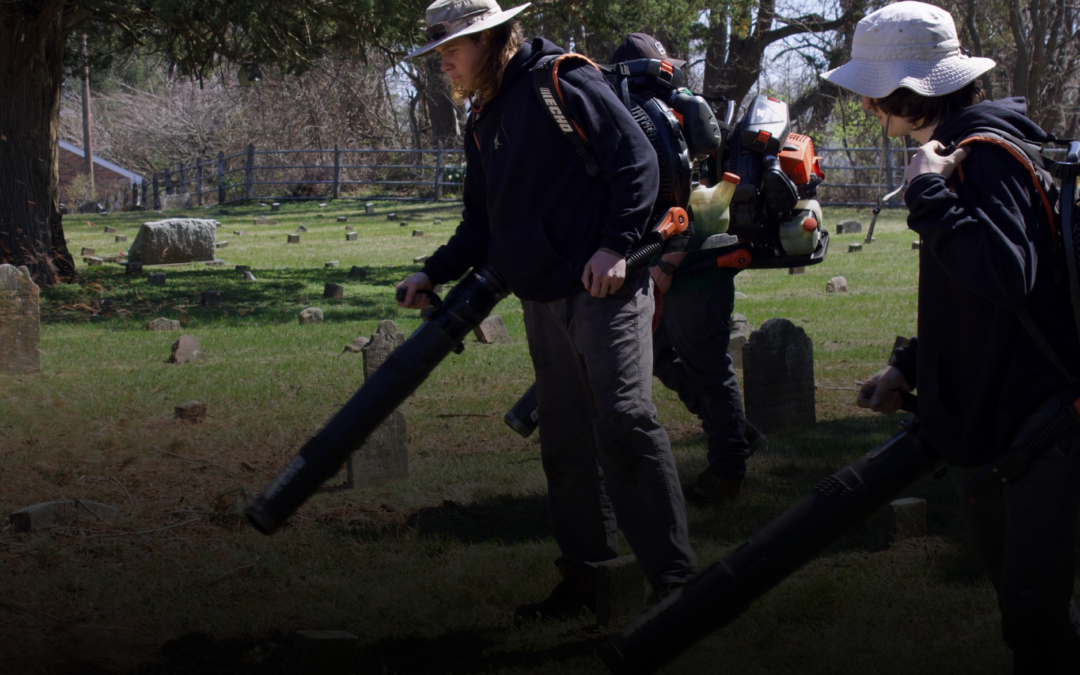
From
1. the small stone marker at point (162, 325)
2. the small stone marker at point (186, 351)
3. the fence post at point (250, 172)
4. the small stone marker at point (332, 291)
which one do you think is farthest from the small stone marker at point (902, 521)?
the fence post at point (250, 172)

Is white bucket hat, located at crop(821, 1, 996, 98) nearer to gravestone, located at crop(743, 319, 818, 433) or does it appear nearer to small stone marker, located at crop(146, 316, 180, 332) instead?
gravestone, located at crop(743, 319, 818, 433)

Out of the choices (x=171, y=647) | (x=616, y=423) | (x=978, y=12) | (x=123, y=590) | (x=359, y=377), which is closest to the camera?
(x=616, y=423)

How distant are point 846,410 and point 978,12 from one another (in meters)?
15.7

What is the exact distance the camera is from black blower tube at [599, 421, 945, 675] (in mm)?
2629

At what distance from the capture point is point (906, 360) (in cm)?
289

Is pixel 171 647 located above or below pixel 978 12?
below

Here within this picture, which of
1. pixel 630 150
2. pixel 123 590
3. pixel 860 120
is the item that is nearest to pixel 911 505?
pixel 630 150

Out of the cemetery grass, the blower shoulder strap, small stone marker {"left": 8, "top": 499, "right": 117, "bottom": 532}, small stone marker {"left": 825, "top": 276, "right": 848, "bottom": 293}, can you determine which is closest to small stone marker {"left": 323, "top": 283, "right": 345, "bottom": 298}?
the cemetery grass

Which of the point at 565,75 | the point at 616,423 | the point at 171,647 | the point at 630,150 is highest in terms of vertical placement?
the point at 565,75

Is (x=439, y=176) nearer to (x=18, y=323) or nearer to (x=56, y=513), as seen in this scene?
(x=18, y=323)

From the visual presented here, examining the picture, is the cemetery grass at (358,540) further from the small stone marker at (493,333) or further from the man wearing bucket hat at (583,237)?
the man wearing bucket hat at (583,237)

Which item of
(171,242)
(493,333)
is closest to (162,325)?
(493,333)

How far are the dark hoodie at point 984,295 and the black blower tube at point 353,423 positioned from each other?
1500 millimetres

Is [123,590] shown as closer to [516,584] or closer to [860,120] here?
[516,584]
